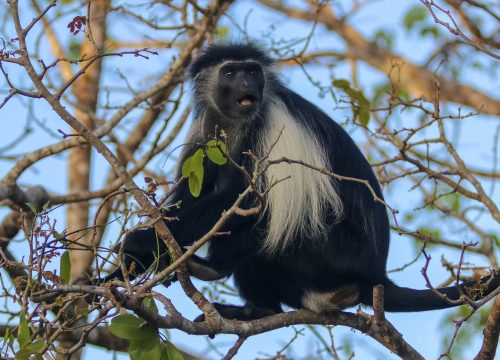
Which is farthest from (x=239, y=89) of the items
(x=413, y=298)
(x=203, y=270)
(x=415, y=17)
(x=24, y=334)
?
(x=415, y=17)

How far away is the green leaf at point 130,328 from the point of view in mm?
2518

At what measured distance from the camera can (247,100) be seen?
3891mm

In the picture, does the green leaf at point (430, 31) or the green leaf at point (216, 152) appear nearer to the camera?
the green leaf at point (216, 152)

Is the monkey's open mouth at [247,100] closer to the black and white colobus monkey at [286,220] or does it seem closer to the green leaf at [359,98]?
the black and white colobus monkey at [286,220]

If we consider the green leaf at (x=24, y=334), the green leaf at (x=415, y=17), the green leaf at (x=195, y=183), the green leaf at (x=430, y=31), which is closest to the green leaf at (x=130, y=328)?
the green leaf at (x=24, y=334)

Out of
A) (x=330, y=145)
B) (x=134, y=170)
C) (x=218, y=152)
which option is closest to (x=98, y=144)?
(x=218, y=152)

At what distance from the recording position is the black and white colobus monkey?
3.43 metres

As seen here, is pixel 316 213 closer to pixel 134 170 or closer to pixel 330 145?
pixel 330 145

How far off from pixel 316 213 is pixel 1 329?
1415mm

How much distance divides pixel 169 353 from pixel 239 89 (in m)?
1.63

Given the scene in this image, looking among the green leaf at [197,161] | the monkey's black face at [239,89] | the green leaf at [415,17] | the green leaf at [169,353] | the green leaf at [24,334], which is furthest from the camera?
the green leaf at [415,17]

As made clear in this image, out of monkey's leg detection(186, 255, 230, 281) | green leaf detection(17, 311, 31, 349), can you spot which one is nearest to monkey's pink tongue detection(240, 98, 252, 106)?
monkey's leg detection(186, 255, 230, 281)

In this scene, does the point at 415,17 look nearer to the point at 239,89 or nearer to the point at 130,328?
the point at 239,89

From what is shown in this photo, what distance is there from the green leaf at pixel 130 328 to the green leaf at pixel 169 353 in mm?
63
